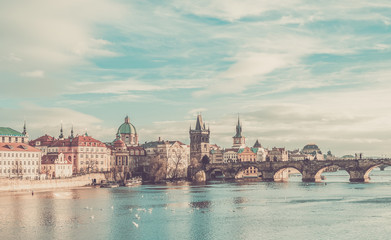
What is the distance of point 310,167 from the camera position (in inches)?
6599

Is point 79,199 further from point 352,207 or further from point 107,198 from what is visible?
point 352,207

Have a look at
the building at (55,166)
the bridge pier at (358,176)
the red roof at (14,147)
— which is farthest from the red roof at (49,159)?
the bridge pier at (358,176)

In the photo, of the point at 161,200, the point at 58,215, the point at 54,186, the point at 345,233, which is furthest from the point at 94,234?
the point at 54,186

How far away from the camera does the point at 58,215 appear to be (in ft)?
241

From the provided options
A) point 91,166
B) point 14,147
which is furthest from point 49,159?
point 91,166

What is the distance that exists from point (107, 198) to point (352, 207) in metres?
44.3

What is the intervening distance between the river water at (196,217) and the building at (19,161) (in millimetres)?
34313

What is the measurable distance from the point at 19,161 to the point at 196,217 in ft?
266

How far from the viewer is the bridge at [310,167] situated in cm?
15450

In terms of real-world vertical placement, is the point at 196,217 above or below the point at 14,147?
below

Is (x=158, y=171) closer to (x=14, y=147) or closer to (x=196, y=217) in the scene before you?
(x=14, y=147)

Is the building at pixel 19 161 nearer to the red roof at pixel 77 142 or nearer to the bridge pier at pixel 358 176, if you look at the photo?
the red roof at pixel 77 142

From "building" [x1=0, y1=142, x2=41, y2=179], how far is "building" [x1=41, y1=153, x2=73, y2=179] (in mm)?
3702

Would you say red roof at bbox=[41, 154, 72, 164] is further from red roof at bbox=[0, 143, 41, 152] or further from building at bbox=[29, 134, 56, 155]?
building at bbox=[29, 134, 56, 155]
